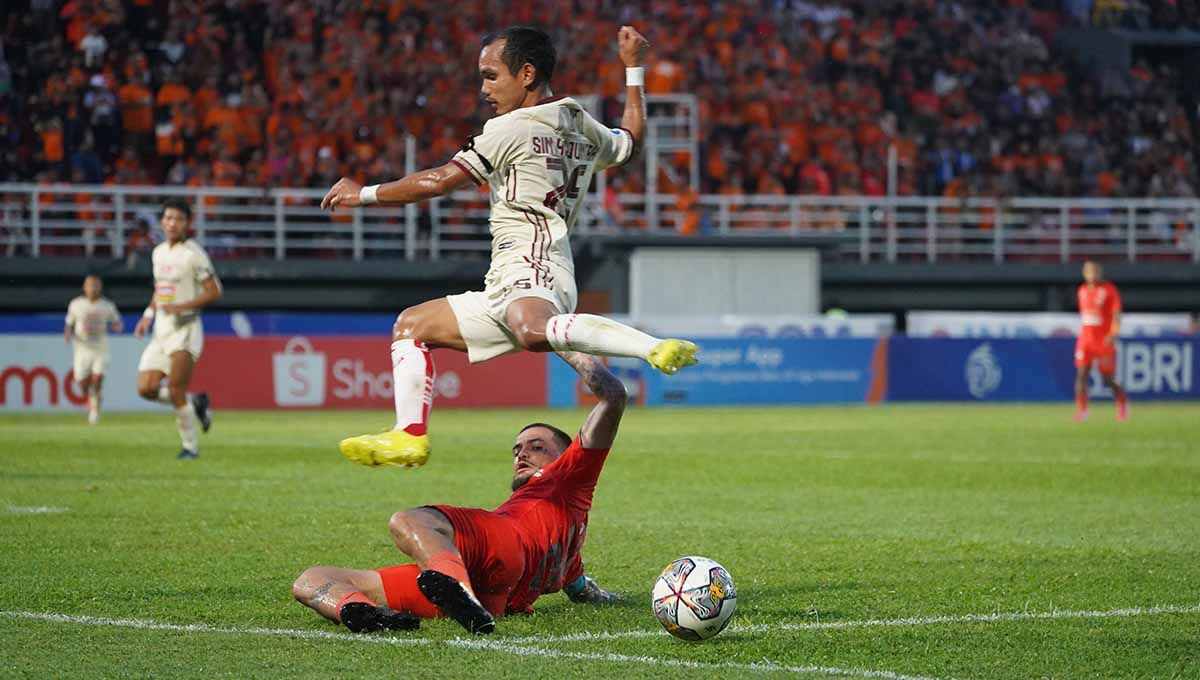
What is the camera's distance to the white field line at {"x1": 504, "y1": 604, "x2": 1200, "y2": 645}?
6379 mm

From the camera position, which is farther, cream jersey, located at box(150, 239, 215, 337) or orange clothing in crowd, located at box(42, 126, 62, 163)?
orange clothing in crowd, located at box(42, 126, 62, 163)

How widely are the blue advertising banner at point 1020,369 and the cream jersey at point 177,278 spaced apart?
17433 millimetres

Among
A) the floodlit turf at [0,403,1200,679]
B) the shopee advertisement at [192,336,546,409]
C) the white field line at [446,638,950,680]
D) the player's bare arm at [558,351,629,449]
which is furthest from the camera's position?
the shopee advertisement at [192,336,546,409]

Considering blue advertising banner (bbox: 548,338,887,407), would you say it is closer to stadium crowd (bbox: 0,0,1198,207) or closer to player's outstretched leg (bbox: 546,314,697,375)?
stadium crowd (bbox: 0,0,1198,207)

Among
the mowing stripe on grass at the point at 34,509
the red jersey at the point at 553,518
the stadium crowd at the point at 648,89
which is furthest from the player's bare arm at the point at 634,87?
the stadium crowd at the point at 648,89

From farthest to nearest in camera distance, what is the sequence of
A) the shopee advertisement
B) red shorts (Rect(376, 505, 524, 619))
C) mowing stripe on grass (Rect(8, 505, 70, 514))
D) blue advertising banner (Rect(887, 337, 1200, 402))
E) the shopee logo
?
blue advertising banner (Rect(887, 337, 1200, 402)) < the shopee advertisement < the shopee logo < mowing stripe on grass (Rect(8, 505, 70, 514)) < red shorts (Rect(376, 505, 524, 619))

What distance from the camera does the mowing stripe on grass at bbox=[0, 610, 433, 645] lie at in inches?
245

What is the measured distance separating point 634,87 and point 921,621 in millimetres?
3083

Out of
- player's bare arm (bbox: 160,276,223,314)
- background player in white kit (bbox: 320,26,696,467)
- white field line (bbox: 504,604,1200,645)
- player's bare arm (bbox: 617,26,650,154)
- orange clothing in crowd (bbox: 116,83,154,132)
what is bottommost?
white field line (bbox: 504,604,1200,645)

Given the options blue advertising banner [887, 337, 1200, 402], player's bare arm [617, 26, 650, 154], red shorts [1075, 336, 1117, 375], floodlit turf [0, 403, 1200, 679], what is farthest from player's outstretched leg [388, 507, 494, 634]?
blue advertising banner [887, 337, 1200, 402]

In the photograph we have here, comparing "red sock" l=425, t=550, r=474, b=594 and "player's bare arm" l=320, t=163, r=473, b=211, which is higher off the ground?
"player's bare arm" l=320, t=163, r=473, b=211

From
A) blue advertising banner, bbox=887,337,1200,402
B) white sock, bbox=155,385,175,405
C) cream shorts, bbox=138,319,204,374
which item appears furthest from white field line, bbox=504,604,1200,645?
blue advertising banner, bbox=887,337,1200,402

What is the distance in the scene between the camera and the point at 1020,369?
31.5 m

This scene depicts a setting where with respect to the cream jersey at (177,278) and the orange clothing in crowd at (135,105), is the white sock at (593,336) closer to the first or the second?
the cream jersey at (177,278)
